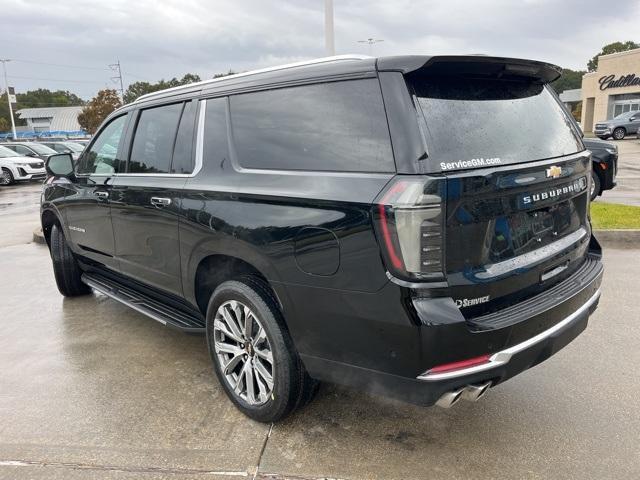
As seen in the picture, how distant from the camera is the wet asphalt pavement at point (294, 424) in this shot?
2660 millimetres

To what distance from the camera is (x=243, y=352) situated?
3.05 metres

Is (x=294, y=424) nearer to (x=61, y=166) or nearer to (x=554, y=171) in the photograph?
(x=554, y=171)

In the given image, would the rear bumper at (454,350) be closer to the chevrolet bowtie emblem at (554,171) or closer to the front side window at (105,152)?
the chevrolet bowtie emblem at (554,171)

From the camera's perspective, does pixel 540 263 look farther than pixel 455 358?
Yes

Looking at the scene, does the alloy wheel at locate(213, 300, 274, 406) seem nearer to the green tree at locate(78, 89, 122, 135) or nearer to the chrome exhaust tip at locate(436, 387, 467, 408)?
the chrome exhaust tip at locate(436, 387, 467, 408)

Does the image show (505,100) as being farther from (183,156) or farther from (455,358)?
(183,156)

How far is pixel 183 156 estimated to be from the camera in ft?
11.2

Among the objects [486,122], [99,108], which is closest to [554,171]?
[486,122]

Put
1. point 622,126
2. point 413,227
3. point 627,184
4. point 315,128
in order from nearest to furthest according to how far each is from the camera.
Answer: point 413,227, point 315,128, point 627,184, point 622,126

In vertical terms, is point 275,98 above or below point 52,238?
above

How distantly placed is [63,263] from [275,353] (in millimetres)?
3495

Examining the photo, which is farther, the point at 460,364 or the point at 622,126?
the point at 622,126

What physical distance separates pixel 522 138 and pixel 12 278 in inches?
243

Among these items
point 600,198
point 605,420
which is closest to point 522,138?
point 605,420
